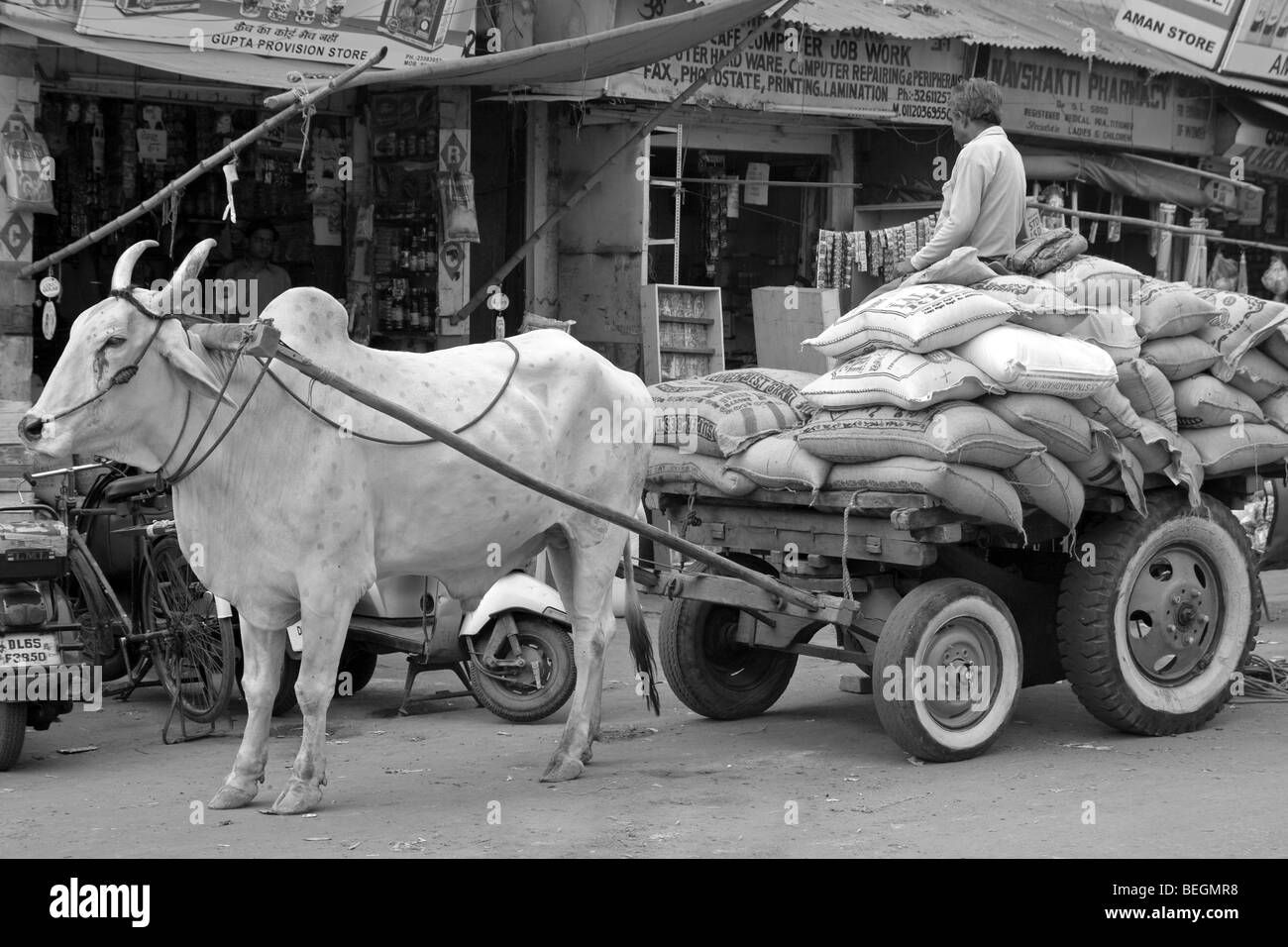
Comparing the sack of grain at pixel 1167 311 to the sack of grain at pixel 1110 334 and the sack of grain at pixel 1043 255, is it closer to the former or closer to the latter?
the sack of grain at pixel 1110 334

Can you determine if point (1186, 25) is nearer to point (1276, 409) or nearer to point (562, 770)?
point (1276, 409)

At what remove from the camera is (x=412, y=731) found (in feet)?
25.0

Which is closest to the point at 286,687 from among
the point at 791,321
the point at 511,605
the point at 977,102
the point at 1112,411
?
the point at 511,605

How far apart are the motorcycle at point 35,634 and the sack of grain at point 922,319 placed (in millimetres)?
3393

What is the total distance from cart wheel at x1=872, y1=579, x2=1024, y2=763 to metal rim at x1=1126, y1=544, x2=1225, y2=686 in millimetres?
642

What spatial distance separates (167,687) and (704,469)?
260cm

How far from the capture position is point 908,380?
6.56m

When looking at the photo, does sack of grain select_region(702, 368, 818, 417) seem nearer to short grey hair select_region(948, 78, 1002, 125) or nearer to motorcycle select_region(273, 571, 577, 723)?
motorcycle select_region(273, 571, 577, 723)

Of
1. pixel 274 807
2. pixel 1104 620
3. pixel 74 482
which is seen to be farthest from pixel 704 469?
pixel 74 482

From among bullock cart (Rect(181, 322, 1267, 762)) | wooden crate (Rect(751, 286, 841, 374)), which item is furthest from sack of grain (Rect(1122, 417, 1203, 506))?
wooden crate (Rect(751, 286, 841, 374))

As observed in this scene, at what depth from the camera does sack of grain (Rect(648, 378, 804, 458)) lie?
280 inches

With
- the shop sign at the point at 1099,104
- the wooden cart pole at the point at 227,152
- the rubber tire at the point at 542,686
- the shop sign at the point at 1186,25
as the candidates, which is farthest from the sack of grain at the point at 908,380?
the shop sign at the point at 1186,25

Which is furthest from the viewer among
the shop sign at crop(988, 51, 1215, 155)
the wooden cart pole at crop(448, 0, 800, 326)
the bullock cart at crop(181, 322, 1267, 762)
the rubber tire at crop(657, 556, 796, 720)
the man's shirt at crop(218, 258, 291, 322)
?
the shop sign at crop(988, 51, 1215, 155)

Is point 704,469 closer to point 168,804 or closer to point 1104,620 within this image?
point 1104,620
